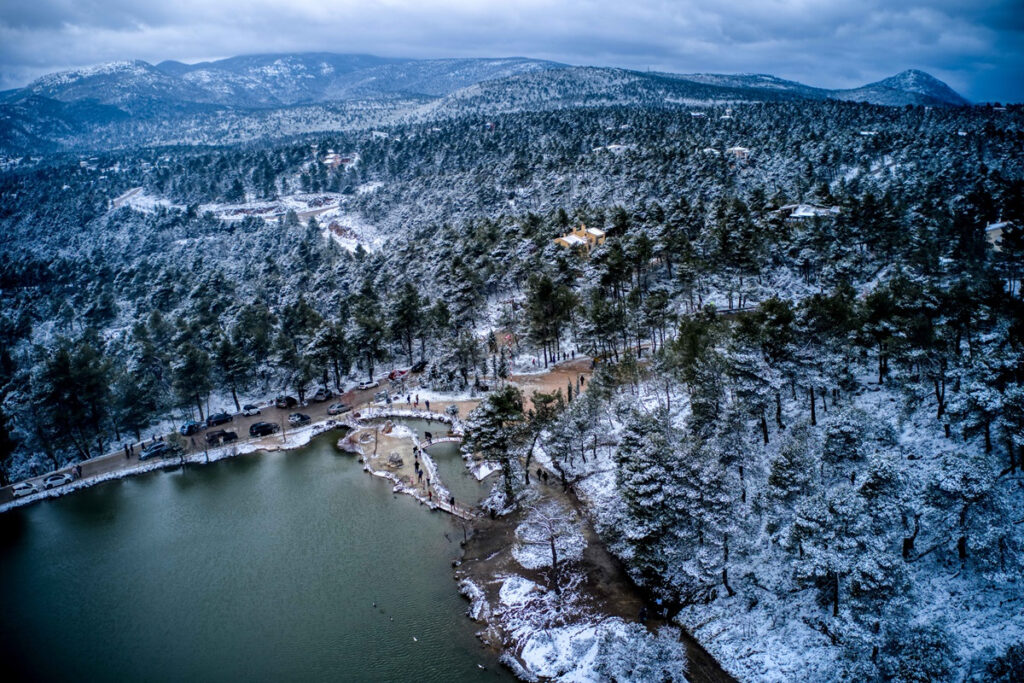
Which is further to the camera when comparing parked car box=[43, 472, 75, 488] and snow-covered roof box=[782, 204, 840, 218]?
snow-covered roof box=[782, 204, 840, 218]

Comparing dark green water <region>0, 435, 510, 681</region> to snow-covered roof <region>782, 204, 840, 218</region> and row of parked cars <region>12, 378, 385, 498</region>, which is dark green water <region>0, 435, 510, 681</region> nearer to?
row of parked cars <region>12, 378, 385, 498</region>

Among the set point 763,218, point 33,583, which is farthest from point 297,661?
point 763,218

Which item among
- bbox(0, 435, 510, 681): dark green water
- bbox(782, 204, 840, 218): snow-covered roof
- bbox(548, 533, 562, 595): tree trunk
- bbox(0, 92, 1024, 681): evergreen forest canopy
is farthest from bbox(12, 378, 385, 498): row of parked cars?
bbox(782, 204, 840, 218): snow-covered roof

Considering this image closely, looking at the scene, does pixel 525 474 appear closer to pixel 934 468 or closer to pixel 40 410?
pixel 934 468

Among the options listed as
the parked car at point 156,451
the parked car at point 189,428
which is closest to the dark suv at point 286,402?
the parked car at point 189,428

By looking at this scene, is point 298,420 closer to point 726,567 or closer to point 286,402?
point 286,402

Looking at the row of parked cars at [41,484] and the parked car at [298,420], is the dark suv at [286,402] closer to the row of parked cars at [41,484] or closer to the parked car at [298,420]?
the parked car at [298,420]
